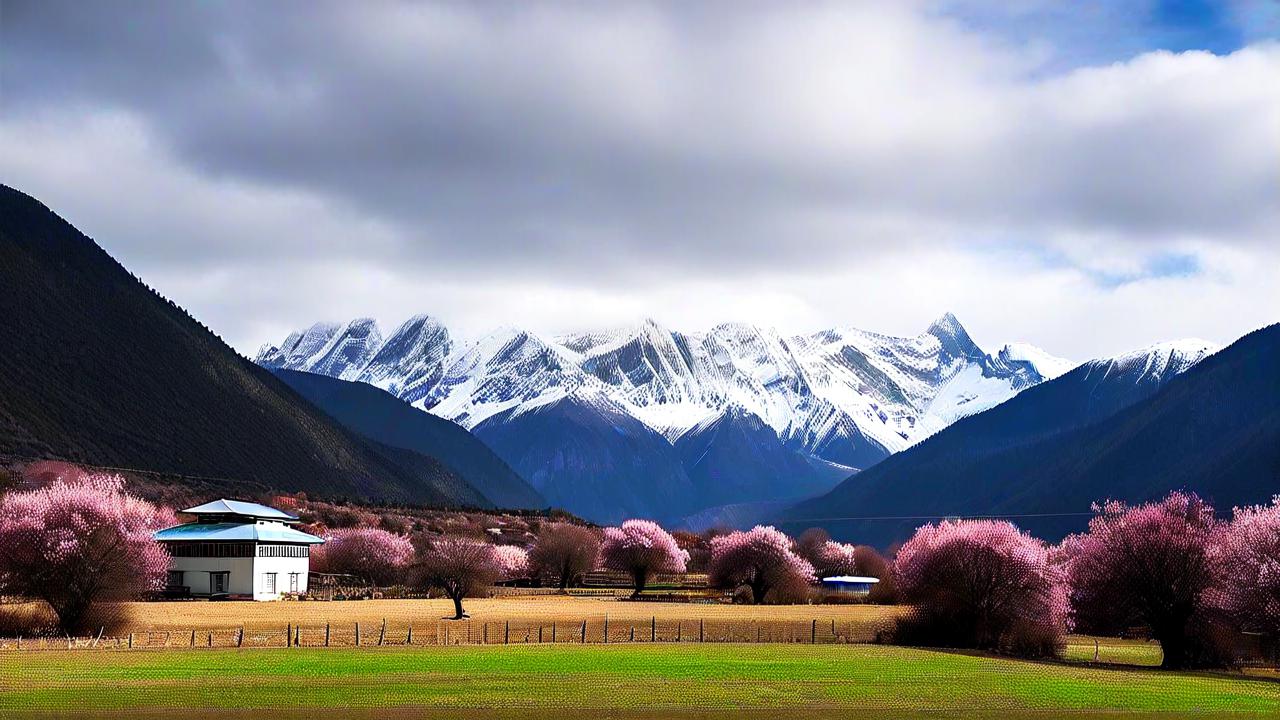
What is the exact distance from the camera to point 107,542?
85.2m

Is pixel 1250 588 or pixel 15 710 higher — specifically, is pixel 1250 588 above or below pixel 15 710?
above

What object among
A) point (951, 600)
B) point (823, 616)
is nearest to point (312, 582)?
point (823, 616)

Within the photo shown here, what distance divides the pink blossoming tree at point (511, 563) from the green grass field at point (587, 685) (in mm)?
86133

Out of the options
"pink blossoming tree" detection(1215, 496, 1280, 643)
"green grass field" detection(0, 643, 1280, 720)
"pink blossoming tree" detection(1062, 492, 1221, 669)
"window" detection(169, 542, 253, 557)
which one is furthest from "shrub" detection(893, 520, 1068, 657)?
"window" detection(169, 542, 253, 557)

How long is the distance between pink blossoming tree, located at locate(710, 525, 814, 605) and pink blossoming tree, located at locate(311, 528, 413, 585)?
3320 centimetres

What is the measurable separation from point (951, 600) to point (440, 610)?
142ft

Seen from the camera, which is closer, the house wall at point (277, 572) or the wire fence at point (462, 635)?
the wire fence at point (462, 635)

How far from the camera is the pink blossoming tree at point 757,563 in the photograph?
144m

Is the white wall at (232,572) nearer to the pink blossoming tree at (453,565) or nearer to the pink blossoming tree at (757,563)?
the pink blossoming tree at (453,565)

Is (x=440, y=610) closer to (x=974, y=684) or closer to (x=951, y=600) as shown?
(x=951, y=600)

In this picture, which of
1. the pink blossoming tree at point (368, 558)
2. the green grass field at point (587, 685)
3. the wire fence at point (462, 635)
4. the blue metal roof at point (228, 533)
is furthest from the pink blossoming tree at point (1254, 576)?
the pink blossoming tree at point (368, 558)

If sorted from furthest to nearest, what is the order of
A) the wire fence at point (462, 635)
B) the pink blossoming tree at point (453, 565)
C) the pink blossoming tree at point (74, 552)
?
the pink blossoming tree at point (453, 565) → the pink blossoming tree at point (74, 552) → the wire fence at point (462, 635)

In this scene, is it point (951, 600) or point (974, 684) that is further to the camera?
point (951, 600)

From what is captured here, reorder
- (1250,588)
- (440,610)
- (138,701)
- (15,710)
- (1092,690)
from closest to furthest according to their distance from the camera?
(15,710), (138,701), (1092,690), (1250,588), (440,610)
